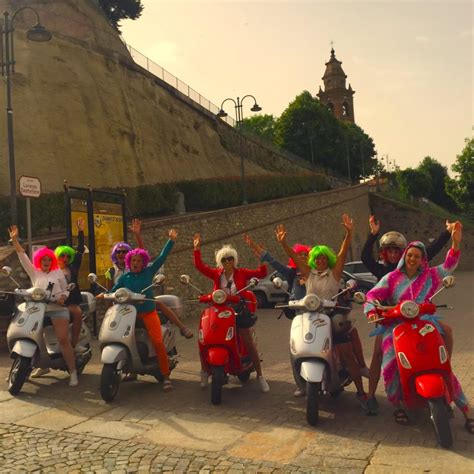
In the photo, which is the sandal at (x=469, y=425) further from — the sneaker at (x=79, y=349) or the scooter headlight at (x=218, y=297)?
the sneaker at (x=79, y=349)

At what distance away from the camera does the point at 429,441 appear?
393cm

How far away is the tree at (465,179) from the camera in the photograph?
4872 cm

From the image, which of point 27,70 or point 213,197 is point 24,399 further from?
point 27,70

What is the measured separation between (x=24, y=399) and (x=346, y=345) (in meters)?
3.46

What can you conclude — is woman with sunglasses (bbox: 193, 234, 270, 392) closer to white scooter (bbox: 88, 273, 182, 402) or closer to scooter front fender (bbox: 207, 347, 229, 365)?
scooter front fender (bbox: 207, 347, 229, 365)

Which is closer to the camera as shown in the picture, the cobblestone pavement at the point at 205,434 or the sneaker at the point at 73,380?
the cobblestone pavement at the point at 205,434

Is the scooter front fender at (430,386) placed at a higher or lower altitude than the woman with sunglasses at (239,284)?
lower

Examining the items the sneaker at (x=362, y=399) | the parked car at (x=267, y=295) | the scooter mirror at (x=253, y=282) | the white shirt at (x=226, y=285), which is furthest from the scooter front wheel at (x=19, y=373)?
the parked car at (x=267, y=295)

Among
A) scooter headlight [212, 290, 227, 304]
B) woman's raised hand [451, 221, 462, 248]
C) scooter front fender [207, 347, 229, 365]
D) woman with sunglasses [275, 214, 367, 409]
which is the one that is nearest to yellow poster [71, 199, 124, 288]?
scooter headlight [212, 290, 227, 304]

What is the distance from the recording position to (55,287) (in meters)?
6.02

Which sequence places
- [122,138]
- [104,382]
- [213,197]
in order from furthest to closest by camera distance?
[122,138] → [213,197] → [104,382]

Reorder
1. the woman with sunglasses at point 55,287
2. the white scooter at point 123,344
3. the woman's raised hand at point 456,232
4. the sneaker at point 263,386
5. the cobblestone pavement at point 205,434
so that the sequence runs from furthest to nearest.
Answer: the woman with sunglasses at point 55,287 < the sneaker at point 263,386 < the white scooter at point 123,344 < the woman's raised hand at point 456,232 < the cobblestone pavement at point 205,434

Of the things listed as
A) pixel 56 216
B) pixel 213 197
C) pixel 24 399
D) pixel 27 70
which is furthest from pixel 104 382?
pixel 27 70

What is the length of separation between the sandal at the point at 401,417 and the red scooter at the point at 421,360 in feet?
0.65
